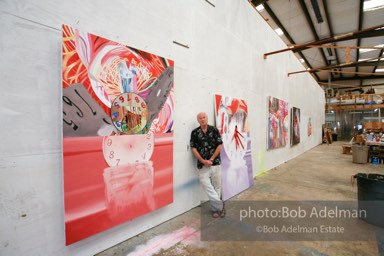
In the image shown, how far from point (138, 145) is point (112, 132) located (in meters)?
0.34

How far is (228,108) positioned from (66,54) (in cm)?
274

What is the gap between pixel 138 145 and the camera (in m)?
2.19

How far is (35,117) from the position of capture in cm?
155

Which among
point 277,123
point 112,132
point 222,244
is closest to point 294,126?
point 277,123

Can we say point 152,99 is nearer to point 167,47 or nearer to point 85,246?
point 167,47

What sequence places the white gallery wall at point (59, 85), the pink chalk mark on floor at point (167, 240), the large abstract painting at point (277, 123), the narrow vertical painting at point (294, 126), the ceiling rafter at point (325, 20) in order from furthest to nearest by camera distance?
the narrow vertical painting at point (294, 126)
the ceiling rafter at point (325, 20)
the large abstract painting at point (277, 123)
the pink chalk mark on floor at point (167, 240)
the white gallery wall at point (59, 85)

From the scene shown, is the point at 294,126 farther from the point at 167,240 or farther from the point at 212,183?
the point at 167,240

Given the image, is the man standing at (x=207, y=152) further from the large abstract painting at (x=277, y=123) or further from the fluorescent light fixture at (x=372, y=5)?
the fluorescent light fixture at (x=372, y=5)

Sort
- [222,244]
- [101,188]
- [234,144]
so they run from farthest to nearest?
1. [234,144]
2. [222,244]
3. [101,188]

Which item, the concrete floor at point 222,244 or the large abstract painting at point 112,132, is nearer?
the large abstract painting at point 112,132

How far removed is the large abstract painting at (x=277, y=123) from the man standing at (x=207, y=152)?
3.09 meters

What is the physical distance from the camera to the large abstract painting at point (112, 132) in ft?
5.52

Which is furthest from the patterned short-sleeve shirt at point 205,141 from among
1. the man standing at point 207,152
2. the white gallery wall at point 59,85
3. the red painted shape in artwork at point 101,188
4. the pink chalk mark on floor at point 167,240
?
the pink chalk mark on floor at point 167,240

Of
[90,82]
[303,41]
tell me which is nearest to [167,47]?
[90,82]
